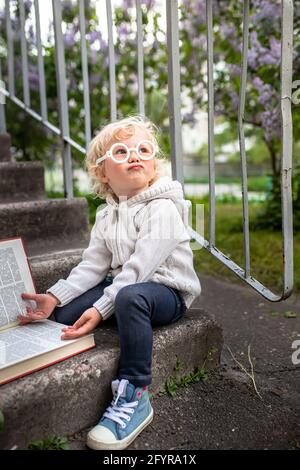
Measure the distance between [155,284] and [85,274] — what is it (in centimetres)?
33

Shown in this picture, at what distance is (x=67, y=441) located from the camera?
1.29 metres

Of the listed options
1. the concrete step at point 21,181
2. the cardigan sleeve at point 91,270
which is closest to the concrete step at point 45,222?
the concrete step at point 21,181

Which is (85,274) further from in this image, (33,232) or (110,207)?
(33,232)

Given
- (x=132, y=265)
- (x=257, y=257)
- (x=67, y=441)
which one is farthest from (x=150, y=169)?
(x=257, y=257)

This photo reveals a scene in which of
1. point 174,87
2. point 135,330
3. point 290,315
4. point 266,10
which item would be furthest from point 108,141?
point 266,10

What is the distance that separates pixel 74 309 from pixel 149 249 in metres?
0.38

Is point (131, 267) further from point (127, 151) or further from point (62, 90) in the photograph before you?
point (62, 90)

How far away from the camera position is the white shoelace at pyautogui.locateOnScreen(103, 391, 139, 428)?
4.32 ft

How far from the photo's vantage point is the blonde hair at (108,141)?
1.71 metres

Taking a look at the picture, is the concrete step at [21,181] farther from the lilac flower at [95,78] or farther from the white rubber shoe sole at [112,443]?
the lilac flower at [95,78]

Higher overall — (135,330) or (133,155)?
(133,155)

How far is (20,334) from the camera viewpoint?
1.46 m

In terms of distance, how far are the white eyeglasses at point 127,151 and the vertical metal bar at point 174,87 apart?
227mm

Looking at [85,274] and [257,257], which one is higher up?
[85,274]
